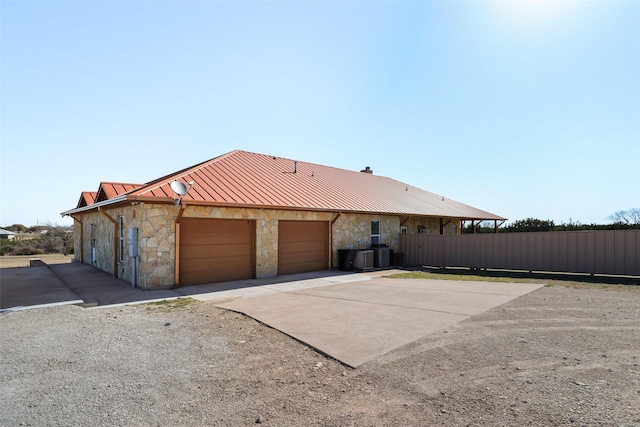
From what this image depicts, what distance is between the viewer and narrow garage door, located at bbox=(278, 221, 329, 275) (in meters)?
14.5

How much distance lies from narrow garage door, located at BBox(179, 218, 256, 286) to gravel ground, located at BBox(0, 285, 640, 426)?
464cm

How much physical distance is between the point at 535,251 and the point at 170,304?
1462cm

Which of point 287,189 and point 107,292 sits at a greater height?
point 287,189

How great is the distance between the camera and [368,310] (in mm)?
8086

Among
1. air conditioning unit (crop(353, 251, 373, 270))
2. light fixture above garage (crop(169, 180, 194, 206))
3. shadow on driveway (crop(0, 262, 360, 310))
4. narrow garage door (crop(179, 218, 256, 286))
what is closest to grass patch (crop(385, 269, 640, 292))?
air conditioning unit (crop(353, 251, 373, 270))

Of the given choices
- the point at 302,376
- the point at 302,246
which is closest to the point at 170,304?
the point at 302,376

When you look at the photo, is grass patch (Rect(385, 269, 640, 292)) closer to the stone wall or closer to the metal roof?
the stone wall

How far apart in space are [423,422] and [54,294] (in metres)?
10.6

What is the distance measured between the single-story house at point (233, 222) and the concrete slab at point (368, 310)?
3.09 m

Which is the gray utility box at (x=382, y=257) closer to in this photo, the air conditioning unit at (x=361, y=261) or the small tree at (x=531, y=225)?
the air conditioning unit at (x=361, y=261)

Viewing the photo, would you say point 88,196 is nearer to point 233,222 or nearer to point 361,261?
point 233,222

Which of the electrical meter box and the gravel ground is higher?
the electrical meter box

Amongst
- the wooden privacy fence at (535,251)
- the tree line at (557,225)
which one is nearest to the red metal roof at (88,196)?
the wooden privacy fence at (535,251)

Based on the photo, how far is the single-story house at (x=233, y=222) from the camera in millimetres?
11078
